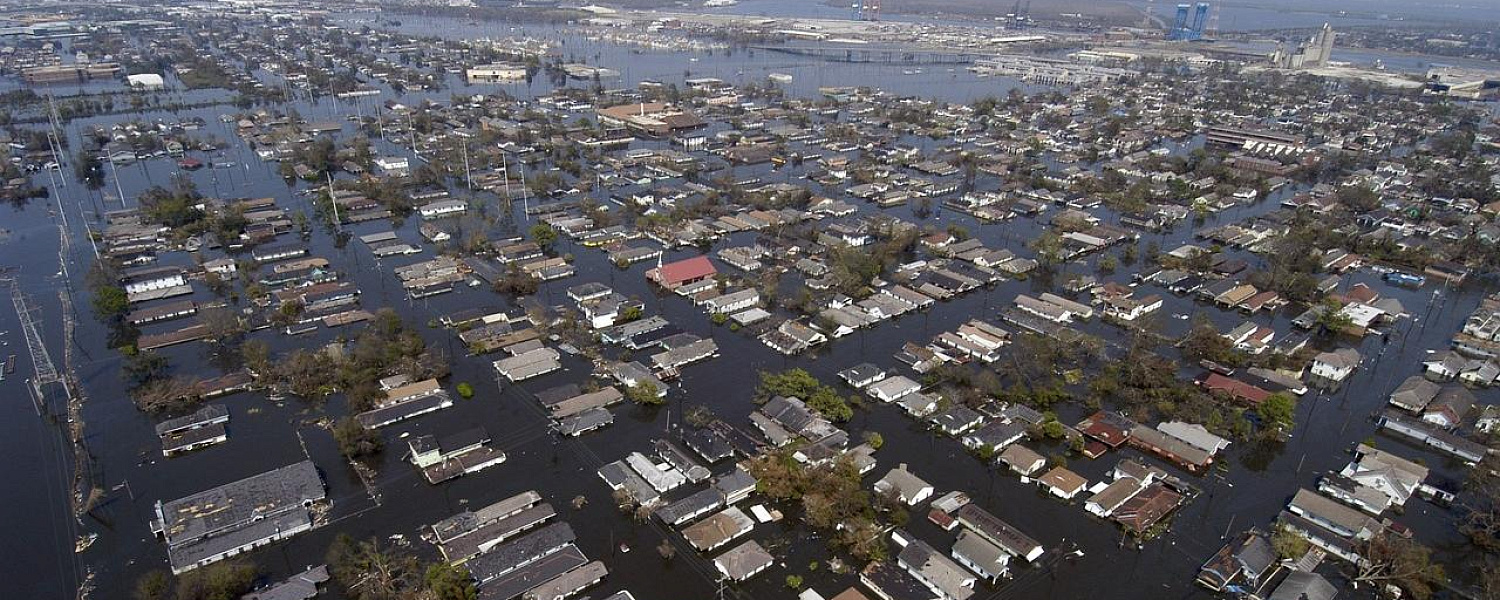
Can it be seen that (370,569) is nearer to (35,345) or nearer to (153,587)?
(153,587)

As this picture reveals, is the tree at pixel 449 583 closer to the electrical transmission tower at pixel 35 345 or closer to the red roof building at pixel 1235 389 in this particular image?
the electrical transmission tower at pixel 35 345

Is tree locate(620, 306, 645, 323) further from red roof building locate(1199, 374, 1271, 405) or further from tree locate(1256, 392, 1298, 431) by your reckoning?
tree locate(1256, 392, 1298, 431)

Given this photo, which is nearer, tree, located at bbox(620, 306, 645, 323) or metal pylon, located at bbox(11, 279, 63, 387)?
metal pylon, located at bbox(11, 279, 63, 387)

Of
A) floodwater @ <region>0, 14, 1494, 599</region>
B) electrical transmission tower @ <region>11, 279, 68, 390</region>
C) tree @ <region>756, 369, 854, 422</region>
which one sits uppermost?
electrical transmission tower @ <region>11, 279, 68, 390</region>

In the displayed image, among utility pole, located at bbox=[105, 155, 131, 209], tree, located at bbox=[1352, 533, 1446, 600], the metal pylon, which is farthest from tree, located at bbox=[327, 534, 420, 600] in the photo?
utility pole, located at bbox=[105, 155, 131, 209]

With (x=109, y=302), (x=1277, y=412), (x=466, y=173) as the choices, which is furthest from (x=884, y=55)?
(x=109, y=302)

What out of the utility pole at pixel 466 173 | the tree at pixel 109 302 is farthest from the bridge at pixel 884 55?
the tree at pixel 109 302

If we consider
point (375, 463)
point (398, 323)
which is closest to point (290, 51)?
point (398, 323)
